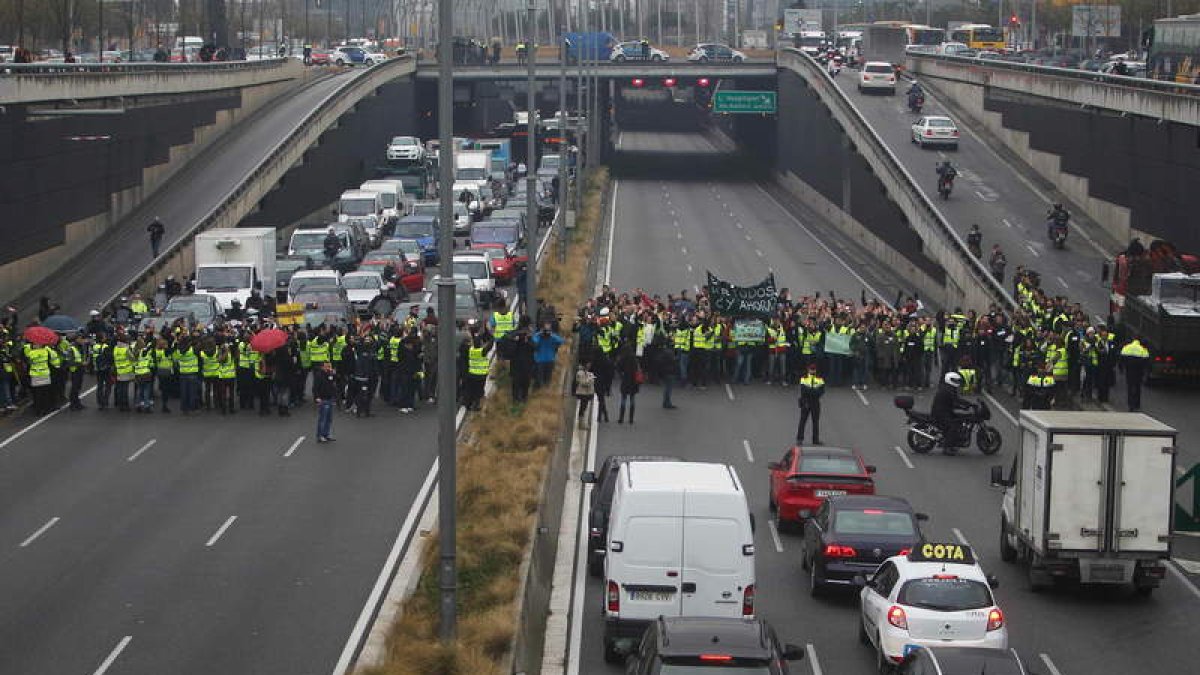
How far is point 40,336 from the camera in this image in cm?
3306

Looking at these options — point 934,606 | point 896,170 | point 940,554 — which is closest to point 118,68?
point 896,170

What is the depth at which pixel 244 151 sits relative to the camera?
245 feet

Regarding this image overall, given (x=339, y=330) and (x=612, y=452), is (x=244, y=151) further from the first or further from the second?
(x=612, y=452)

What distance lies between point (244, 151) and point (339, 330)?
136ft

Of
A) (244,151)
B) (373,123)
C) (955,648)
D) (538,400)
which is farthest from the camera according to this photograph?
(373,123)

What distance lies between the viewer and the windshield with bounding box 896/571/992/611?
58.8 feet

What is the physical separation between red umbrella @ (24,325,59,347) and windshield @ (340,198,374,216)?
119 ft

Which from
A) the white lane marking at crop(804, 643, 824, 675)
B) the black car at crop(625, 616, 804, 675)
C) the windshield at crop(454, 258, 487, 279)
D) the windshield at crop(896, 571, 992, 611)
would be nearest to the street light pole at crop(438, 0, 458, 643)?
the black car at crop(625, 616, 804, 675)

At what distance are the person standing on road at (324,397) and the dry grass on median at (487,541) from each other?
2.23 metres

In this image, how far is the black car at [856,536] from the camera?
68.8ft

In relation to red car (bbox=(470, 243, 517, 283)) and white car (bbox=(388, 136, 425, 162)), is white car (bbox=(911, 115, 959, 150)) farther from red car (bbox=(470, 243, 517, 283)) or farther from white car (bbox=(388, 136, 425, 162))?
white car (bbox=(388, 136, 425, 162))

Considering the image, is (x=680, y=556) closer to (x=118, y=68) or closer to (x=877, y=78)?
(x=118, y=68)

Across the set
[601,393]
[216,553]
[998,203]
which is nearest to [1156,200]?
[998,203]

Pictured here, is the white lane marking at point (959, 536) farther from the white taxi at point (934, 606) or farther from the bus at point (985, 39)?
the bus at point (985, 39)
